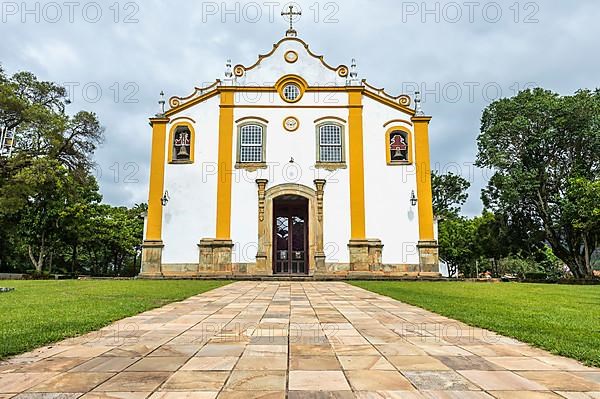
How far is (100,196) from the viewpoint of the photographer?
28.6 meters

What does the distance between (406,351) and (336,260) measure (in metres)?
14.3

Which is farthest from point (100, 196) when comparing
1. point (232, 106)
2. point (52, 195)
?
point (232, 106)

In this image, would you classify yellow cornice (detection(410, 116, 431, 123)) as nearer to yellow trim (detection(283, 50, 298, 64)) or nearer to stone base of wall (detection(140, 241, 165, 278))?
yellow trim (detection(283, 50, 298, 64))

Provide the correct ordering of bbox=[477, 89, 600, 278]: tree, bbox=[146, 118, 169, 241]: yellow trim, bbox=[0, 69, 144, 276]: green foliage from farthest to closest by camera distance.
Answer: bbox=[477, 89, 600, 278]: tree < bbox=[146, 118, 169, 241]: yellow trim < bbox=[0, 69, 144, 276]: green foliage

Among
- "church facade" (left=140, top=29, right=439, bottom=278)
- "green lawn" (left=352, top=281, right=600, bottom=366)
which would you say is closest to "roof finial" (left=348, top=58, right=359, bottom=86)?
"church facade" (left=140, top=29, right=439, bottom=278)

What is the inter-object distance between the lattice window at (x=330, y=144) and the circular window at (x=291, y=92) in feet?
5.55

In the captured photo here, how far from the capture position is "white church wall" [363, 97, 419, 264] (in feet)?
58.9

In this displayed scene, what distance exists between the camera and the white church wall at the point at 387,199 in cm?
1794

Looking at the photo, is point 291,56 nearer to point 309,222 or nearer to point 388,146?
point 388,146

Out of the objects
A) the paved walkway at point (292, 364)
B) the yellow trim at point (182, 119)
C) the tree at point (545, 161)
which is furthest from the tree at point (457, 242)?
the paved walkway at point (292, 364)

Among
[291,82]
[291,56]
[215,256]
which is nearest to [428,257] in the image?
[215,256]

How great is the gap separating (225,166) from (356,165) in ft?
17.1

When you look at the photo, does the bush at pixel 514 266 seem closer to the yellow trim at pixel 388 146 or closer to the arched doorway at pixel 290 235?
the yellow trim at pixel 388 146

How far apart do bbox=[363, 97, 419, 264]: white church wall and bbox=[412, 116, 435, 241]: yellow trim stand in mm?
209
